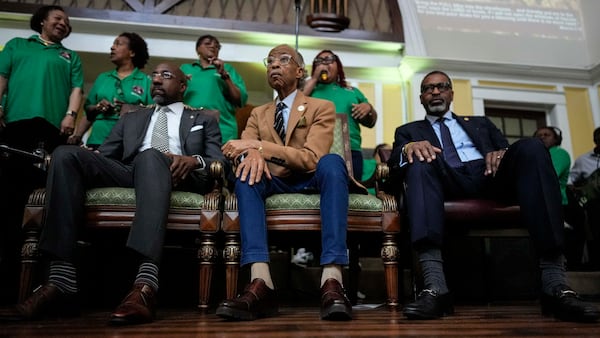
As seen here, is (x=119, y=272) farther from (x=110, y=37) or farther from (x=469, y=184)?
(x=110, y=37)

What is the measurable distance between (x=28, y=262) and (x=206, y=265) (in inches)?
24.3

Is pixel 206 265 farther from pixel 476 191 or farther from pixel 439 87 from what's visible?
pixel 439 87

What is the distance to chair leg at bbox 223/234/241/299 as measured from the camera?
166 cm

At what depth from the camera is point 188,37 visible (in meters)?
4.65

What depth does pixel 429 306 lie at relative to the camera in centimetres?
138

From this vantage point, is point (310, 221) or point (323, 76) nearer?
point (310, 221)

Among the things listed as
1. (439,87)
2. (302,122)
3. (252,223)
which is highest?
(439,87)

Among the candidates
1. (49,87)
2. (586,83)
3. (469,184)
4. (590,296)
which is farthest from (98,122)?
(586,83)

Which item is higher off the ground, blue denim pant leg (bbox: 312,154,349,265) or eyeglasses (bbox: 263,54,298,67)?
eyeglasses (bbox: 263,54,298,67)

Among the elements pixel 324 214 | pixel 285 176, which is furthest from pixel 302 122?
pixel 324 214

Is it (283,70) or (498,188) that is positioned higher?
(283,70)

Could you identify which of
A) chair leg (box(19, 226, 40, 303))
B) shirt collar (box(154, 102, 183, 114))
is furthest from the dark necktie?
chair leg (box(19, 226, 40, 303))

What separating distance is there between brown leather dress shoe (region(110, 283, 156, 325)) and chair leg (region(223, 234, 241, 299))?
322mm

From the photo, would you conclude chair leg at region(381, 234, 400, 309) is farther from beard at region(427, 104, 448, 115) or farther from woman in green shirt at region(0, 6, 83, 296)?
woman in green shirt at region(0, 6, 83, 296)
